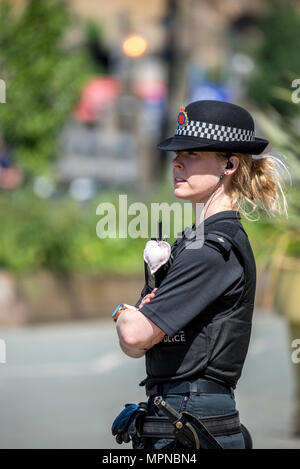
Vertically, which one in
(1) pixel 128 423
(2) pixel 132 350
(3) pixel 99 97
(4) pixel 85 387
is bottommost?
(4) pixel 85 387

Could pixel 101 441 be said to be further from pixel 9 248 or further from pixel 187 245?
pixel 9 248

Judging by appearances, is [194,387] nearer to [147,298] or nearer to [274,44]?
[147,298]

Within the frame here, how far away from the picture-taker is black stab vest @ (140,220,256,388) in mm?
2699

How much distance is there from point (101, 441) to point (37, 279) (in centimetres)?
460

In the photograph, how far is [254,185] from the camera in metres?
2.95

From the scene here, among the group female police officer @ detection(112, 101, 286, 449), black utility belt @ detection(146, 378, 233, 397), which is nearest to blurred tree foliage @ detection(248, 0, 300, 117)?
female police officer @ detection(112, 101, 286, 449)

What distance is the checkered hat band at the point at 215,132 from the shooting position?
2820 mm

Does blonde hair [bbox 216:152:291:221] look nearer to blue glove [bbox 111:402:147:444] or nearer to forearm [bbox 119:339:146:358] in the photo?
forearm [bbox 119:339:146:358]

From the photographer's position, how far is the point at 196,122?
9.37ft

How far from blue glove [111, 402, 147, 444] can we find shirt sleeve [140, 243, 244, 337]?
0.37 m

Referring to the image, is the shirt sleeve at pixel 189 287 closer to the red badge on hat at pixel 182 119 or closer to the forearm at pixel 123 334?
the forearm at pixel 123 334

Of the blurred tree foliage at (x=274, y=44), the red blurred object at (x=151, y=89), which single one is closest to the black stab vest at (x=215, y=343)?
the blurred tree foliage at (x=274, y=44)

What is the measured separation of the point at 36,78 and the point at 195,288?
31.8 feet

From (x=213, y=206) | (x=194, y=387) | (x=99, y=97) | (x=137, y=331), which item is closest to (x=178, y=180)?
(x=213, y=206)
